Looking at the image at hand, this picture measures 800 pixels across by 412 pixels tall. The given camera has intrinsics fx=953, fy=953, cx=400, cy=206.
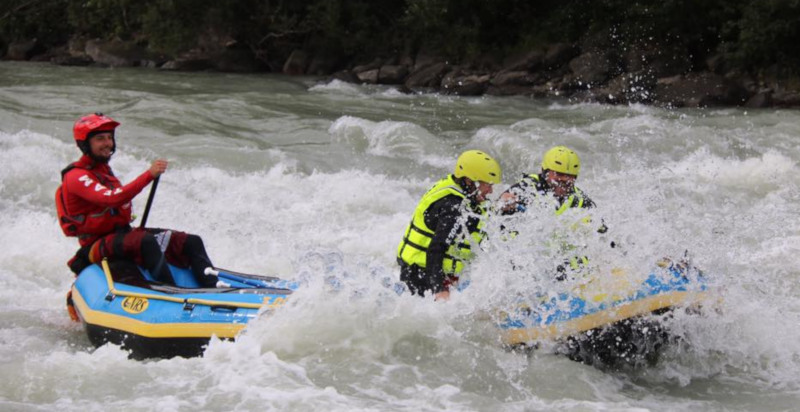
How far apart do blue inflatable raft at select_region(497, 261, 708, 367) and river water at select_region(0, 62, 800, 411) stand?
0.34 ft

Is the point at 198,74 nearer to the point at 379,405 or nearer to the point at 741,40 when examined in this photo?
the point at 741,40

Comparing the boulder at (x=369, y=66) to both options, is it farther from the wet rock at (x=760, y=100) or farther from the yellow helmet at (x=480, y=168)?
the yellow helmet at (x=480, y=168)

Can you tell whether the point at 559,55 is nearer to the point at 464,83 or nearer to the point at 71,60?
the point at 464,83

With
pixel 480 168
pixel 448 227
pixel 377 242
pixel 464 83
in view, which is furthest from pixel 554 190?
pixel 464 83

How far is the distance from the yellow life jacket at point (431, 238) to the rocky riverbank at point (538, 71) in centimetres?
1353

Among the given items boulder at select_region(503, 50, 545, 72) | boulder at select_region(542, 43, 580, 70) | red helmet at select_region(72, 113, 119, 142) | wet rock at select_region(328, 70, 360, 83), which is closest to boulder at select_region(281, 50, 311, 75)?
wet rock at select_region(328, 70, 360, 83)

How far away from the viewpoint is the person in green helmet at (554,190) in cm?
596

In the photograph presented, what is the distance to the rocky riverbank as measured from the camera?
18.7 m

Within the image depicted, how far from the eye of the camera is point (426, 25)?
73.1 ft

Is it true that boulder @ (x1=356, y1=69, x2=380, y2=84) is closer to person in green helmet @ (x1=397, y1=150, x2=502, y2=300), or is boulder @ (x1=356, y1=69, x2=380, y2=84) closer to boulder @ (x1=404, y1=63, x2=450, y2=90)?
boulder @ (x1=404, y1=63, x2=450, y2=90)

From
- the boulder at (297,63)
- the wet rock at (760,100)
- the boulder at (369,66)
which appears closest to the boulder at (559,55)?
the boulder at (369,66)

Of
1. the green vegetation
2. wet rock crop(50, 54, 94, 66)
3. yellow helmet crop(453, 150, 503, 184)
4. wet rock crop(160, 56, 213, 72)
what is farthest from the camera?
wet rock crop(50, 54, 94, 66)

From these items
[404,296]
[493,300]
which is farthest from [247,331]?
[493,300]

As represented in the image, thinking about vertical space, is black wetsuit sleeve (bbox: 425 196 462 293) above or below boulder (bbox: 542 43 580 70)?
below
